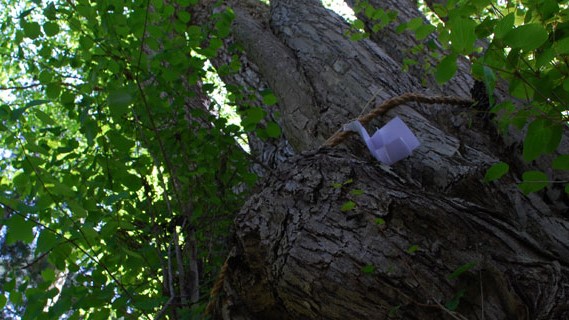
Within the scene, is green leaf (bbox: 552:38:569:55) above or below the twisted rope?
below

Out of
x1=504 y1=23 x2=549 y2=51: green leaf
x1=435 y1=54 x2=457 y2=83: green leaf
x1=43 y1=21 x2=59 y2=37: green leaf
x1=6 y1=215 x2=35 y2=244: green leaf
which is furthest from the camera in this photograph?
x1=43 y1=21 x2=59 y2=37: green leaf

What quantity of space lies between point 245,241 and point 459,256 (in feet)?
2.12

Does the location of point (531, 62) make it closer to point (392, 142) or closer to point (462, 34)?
point (462, 34)

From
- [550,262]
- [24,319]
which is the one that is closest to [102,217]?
[24,319]

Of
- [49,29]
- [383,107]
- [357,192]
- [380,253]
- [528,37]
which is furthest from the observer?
[383,107]

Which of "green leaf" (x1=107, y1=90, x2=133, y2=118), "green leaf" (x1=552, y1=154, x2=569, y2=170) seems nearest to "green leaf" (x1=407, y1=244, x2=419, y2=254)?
"green leaf" (x1=552, y1=154, x2=569, y2=170)

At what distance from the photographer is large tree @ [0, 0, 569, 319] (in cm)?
132

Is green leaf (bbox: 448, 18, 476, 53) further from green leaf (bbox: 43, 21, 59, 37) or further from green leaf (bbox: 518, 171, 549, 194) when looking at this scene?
green leaf (bbox: 43, 21, 59, 37)

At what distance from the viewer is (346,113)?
7.27 feet

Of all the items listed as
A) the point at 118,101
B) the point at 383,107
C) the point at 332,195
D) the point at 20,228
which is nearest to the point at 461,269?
the point at 332,195

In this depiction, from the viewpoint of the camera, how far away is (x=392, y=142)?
1784 mm

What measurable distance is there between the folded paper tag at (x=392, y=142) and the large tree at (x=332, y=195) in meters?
0.09

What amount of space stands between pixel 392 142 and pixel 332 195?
36 cm

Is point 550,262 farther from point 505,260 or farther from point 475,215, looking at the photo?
point 475,215
